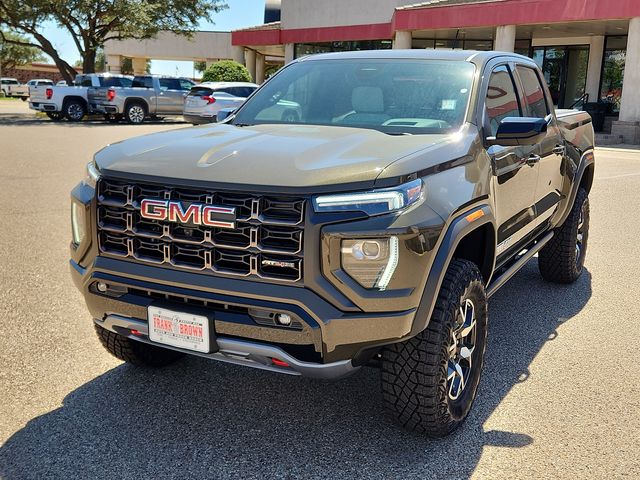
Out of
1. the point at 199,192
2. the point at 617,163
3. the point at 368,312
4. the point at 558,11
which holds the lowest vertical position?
the point at 617,163

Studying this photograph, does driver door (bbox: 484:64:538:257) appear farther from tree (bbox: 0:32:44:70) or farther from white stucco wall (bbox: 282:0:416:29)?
tree (bbox: 0:32:44:70)

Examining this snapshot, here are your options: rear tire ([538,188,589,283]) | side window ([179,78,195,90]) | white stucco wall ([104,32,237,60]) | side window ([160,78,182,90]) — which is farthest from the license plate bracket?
white stucco wall ([104,32,237,60])

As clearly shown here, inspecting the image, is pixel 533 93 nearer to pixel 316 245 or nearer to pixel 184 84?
pixel 316 245

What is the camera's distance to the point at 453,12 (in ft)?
77.4

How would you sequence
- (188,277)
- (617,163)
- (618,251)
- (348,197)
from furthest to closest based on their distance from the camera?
(617,163)
(618,251)
(188,277)
(348,197)

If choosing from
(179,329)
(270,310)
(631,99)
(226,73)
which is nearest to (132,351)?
(179,329)

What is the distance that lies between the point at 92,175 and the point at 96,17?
28.4 m

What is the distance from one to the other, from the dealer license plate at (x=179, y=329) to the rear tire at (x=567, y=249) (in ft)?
12.2

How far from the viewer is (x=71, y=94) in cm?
2488

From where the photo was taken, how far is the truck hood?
278 centimetres

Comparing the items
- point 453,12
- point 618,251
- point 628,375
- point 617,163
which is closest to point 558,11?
A: point 453,12

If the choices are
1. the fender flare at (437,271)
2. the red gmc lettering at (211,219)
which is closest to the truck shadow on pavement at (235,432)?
the fender flare at (437,271)

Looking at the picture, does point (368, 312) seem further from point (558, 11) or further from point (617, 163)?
point (558, 11)

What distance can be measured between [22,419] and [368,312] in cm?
191
